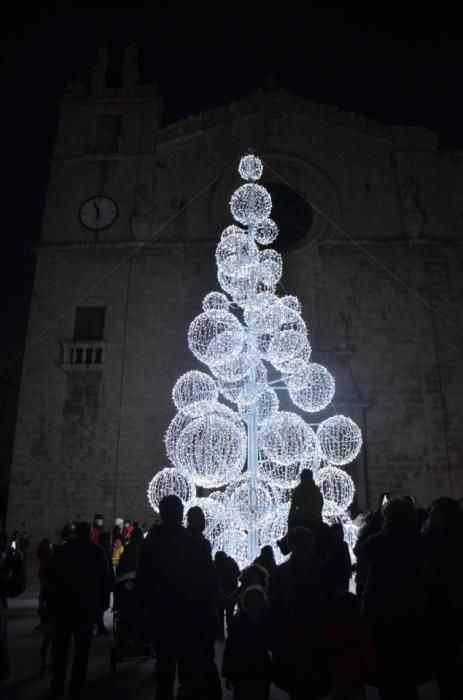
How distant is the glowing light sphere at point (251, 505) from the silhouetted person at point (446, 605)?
358 centimetres

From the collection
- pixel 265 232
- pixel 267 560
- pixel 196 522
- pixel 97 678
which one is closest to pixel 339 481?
pixel 267 560

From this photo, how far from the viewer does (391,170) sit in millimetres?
15945

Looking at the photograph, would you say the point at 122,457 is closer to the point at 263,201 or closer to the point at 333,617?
the point at 263,201

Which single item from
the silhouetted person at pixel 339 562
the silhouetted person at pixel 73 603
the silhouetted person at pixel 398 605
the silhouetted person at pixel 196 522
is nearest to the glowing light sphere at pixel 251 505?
the silhouetted person at pixel 196 522

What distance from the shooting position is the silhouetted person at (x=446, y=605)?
10.1 feet

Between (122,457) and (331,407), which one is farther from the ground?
(331,407)

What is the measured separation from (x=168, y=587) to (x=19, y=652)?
3.47m

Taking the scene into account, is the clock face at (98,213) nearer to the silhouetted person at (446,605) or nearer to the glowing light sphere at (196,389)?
the glowing light sphere at (196,389)

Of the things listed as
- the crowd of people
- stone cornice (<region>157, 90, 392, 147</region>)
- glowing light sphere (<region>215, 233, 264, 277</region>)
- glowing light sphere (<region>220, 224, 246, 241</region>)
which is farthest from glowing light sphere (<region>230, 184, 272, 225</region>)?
stone cornice (<region>157, 90, 392, 147</region>)

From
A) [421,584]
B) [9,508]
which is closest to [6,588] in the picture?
[421,584]

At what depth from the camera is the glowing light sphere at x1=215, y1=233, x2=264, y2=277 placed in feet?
25.8

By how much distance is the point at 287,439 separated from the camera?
699 centimetres

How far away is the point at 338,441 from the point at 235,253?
136 inches

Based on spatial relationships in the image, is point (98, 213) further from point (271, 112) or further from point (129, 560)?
point (129, 560)
